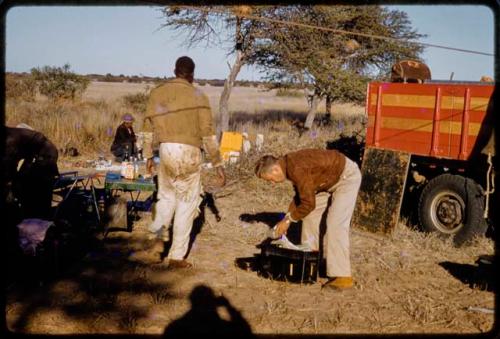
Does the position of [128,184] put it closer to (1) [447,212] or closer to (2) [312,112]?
(1) [447,212]

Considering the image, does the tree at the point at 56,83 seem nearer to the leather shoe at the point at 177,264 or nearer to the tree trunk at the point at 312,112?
the tree trunk at the point at 312,112

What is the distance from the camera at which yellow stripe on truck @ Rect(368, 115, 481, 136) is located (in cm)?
774

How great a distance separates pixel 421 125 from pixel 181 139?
415cm

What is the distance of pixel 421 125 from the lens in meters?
8.48

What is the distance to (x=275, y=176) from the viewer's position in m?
5.41

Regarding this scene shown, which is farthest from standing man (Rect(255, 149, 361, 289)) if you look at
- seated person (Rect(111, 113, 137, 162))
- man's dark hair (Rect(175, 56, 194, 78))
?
seated person (Rect(111, 113, 137, 162))

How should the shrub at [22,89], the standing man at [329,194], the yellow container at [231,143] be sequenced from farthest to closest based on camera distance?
the shrub at [22,89], the yellow container at [231,143], the standing man at [329,194]

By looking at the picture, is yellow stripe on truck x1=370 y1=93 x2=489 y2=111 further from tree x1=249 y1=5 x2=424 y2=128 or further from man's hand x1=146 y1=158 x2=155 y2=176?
tree x1=249 y1=5 x2=424 y2=128

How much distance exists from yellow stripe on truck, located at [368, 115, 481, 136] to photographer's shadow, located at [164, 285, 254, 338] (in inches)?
174

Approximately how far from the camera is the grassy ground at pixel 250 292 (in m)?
4.98

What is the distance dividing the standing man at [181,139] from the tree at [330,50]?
13.0m

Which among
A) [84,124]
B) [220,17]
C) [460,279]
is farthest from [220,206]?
[220,17]

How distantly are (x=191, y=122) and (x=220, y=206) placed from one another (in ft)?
13.3

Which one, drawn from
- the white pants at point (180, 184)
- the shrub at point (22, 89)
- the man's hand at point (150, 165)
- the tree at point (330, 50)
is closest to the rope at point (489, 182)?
the white pants at point (180, 184)
